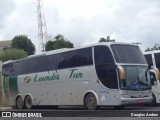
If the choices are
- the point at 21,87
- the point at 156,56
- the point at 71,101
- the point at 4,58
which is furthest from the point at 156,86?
the point at 4,58

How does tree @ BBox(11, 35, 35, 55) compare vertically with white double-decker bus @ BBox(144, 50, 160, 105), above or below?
above

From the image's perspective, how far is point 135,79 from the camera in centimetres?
1962

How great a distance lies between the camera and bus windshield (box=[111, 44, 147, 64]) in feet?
64.0

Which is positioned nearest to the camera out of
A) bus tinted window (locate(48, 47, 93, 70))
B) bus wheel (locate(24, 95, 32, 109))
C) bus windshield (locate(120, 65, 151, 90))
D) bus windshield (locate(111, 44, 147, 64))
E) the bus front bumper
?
the bus front bumper

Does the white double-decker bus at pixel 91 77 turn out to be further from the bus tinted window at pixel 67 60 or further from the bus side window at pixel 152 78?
the bus side window at pixel 152 78

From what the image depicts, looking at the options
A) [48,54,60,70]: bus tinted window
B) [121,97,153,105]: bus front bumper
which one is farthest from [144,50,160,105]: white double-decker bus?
[48,54,60,70]: bus tinted window

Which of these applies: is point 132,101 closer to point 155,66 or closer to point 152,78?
point 152,78

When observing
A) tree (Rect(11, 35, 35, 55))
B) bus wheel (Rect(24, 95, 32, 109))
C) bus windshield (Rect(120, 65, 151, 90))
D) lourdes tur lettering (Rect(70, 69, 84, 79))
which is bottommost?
bus wheel (Rect(24, 95, 32, 109))

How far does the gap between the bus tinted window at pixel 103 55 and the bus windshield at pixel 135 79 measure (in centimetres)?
84

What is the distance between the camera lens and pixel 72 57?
22.0 meters

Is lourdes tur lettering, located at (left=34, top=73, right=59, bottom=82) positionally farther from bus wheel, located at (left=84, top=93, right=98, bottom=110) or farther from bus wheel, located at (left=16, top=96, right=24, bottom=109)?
bus wheel, located at (left=84, top=93, right=98, bottom=110)

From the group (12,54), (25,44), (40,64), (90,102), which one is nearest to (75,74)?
(90,102)

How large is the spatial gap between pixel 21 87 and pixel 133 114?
21955 mm

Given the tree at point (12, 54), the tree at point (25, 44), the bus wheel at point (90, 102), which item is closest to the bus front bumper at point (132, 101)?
the bus wheel at point (90, 102)
